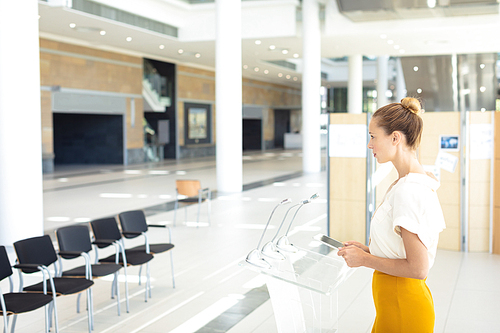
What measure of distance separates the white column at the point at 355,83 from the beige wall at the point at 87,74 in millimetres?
9834

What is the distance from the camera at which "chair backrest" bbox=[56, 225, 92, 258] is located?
4.88 meters

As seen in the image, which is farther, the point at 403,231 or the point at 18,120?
the point at 18,120

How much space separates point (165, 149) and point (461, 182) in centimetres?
2016

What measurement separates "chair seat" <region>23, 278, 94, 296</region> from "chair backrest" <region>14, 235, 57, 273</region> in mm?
177

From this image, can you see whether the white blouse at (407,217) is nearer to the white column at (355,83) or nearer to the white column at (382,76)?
the white column at (355,83)

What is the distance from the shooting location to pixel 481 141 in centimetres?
716

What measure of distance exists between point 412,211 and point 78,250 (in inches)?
153

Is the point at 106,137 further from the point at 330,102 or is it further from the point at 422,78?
the point at 330,102

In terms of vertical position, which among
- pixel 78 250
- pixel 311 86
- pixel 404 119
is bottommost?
pixel 78 250

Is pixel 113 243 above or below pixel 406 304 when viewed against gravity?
below

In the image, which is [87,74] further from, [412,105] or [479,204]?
[412,105]

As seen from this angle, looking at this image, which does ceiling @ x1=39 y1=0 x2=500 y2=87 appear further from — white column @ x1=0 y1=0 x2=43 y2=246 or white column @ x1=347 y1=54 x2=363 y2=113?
white column @ x1=0 y1=0 x2=43 y2=246

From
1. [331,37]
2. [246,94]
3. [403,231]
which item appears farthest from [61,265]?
[246,94]

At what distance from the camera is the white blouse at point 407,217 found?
1833mm
